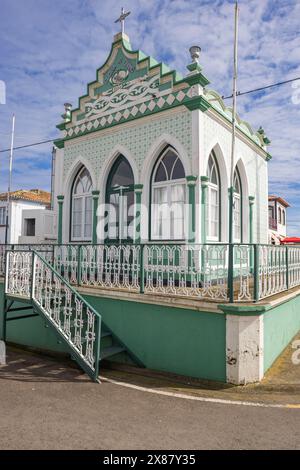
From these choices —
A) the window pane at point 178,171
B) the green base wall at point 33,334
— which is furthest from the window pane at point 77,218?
the window pane at point 178,171

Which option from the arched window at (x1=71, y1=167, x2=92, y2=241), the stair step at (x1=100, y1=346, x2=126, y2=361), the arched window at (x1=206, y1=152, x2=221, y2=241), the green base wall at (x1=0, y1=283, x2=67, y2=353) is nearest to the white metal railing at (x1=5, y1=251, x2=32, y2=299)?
the green base wall at (x1=0, y1=283, x2=67, y2=353)

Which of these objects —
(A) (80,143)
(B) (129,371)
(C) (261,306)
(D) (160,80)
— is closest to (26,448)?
(B) (129,371)

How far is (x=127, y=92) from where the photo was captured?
8.36 metres

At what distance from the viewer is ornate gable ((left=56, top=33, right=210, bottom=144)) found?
725 cm

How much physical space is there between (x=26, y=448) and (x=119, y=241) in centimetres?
568

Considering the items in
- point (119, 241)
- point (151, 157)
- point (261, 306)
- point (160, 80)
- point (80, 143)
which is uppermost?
point (160, 80)

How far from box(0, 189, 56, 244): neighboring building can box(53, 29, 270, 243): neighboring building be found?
0.63 m

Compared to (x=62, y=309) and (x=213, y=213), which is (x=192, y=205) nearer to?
(x=213, y=213)

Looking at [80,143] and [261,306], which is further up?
[80,143]

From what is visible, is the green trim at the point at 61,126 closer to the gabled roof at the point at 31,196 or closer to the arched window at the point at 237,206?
the arched window at the point at 237,206

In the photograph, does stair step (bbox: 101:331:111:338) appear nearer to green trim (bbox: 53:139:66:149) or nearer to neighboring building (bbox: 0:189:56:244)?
neighboring building (bbox: 0:189:56:244)

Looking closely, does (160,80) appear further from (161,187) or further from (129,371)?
(129,371)

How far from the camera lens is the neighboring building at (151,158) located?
712 centimetres
